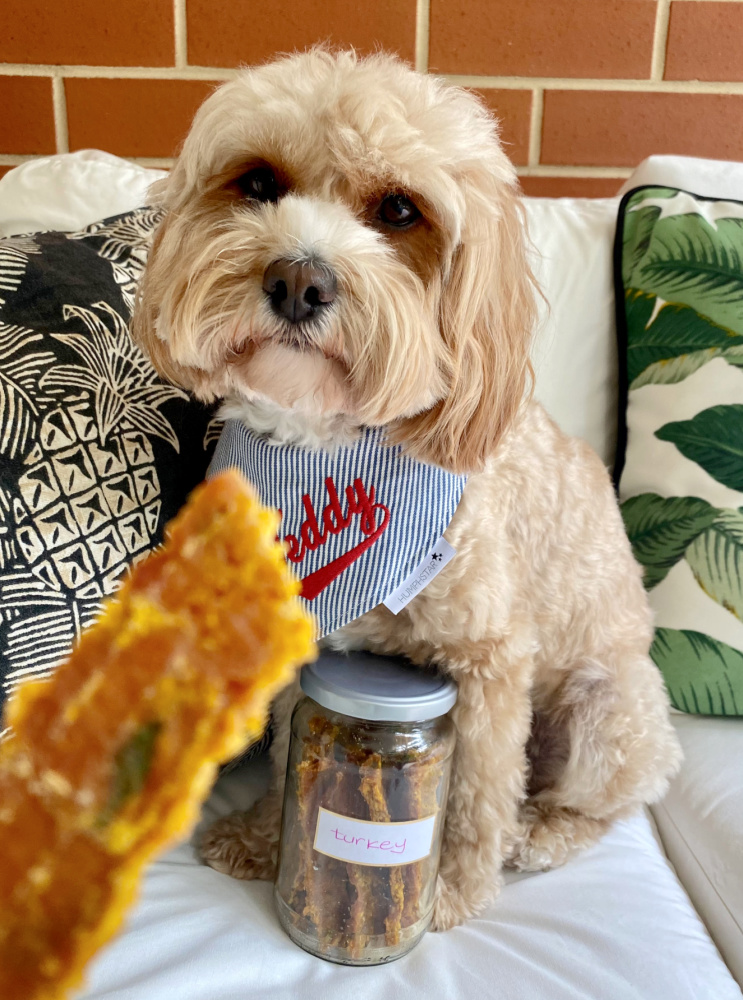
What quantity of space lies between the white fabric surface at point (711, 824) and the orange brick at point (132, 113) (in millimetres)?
1688

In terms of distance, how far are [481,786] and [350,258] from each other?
0.76 m

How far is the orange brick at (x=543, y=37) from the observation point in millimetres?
1894

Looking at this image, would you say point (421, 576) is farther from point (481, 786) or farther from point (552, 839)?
point (552, 839)

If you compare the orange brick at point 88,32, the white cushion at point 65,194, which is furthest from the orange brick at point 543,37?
the white cushion at point 65,194

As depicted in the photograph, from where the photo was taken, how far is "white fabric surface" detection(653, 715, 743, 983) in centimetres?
116

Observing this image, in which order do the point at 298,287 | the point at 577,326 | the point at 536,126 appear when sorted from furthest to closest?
the point at 536,126 → the point at 577,326 → the point at 298,287

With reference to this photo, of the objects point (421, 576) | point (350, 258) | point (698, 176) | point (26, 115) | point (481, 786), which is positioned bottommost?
point (481, 786)

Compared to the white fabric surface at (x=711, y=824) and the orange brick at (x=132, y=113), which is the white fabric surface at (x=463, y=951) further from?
the orange brick at (x=132, y=113)

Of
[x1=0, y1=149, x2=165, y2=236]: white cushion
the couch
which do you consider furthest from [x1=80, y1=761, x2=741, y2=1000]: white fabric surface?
[x1=0, y1=149, x2=165, y2=236]: white cushion

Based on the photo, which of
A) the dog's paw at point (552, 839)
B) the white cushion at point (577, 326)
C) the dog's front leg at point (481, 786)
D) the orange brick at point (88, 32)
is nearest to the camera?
the dog's front leg at point (481, 786)

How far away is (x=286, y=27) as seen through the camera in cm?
189

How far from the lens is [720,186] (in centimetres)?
174

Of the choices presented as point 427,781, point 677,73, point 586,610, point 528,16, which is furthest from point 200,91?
point 427,781

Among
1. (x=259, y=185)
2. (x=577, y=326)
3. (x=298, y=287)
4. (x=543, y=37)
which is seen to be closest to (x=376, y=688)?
(x=298, y=287)
